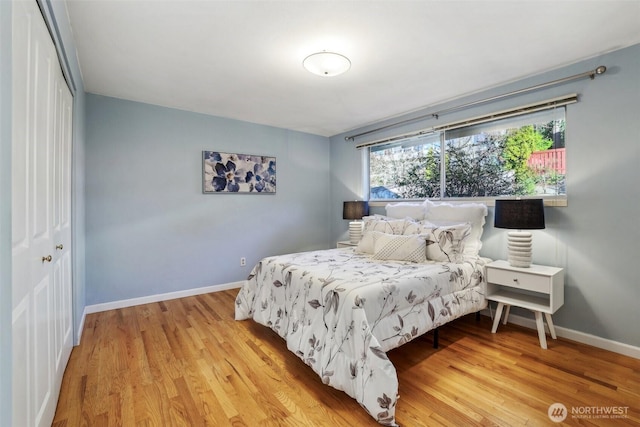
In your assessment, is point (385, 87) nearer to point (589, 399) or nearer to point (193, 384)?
point (589, 399)

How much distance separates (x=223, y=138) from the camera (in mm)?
3844

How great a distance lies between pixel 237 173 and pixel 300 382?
287cm

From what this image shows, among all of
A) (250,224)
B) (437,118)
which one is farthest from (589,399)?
(250,224)

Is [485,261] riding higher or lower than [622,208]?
lower

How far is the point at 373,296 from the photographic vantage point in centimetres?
178

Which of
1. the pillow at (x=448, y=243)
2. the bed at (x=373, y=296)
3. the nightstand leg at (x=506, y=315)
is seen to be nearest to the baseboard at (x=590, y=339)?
the nightstand leg at (x=506, y=315)

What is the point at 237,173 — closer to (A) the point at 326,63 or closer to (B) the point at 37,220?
(A) the point at 326,63

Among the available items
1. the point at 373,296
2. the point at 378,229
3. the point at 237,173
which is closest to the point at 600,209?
the point at 378,229

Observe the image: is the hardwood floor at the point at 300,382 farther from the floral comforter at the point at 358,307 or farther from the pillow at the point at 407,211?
the pillow at the point at 407,211

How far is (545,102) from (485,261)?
1527 millimetres

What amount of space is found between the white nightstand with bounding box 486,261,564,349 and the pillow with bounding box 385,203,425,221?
0.90 meters

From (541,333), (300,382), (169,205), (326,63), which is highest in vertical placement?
(326,63)

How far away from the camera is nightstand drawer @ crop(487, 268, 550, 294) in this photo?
2.25m

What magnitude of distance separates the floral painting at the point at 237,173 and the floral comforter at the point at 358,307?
160 cm
